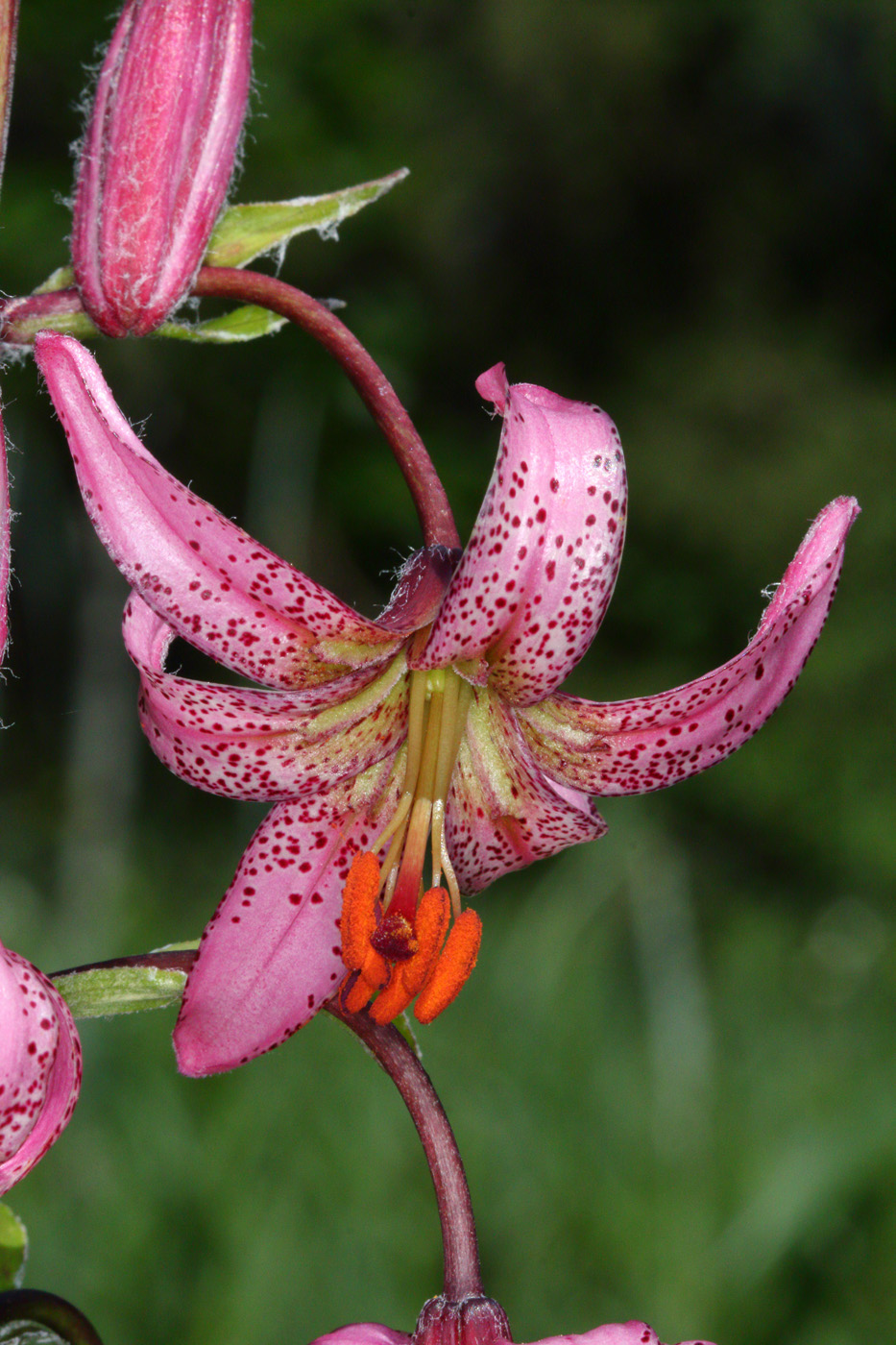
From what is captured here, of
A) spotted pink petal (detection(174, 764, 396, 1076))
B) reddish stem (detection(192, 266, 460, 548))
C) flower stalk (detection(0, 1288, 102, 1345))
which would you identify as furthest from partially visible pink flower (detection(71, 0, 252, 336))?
flower stalk (detection(0, 1288, 102, 1345))

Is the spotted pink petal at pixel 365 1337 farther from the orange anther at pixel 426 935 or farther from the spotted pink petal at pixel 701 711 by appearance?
the spotted pink petal at pixel 701 711

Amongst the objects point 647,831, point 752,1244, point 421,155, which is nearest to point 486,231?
point 421,155

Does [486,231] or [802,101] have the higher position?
[802,101]

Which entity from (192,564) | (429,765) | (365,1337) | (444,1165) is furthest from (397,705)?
(365,1337)

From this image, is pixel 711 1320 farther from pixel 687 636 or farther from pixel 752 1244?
pixel 687 636

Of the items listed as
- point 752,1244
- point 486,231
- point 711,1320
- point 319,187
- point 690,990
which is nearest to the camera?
point 711,1320

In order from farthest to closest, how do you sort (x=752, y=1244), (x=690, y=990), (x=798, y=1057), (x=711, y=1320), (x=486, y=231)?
(x=486, y=231) < (x=690, y=990) < (x=798, y=1057) < (x=752, y=1244) < (x=711, y=1320)

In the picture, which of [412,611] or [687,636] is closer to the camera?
[412,611]
